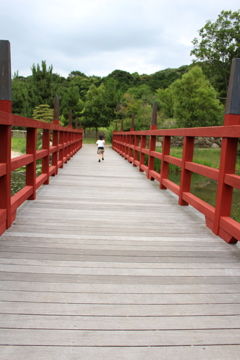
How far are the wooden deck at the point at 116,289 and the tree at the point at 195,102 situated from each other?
72.6ft

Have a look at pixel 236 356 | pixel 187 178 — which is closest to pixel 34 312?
pixel 236 356

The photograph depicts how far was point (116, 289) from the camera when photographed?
1.91 meters

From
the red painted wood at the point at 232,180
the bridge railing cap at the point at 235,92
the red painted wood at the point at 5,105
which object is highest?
the bridge railing cap at the point at 235,92

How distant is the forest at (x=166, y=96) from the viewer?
25062 mm

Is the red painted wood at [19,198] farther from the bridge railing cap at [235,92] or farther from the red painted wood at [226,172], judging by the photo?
the bridge railing cap at [235,92]

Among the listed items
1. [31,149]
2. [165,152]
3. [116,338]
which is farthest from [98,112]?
[116,338]

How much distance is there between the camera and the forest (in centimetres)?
2506

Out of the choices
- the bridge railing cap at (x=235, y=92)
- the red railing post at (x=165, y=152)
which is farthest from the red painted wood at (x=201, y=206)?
the red railing post at (x=165, y=152)

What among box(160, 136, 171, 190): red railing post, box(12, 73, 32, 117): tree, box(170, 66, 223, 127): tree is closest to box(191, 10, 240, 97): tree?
box(170, 66, 223, 127): tree

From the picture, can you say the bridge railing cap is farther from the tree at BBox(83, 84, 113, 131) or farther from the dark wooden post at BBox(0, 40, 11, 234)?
the tree at BBox(83, 84, 113, 131)

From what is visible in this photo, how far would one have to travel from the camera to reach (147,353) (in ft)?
4.58

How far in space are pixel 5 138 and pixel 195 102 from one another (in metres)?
23.1

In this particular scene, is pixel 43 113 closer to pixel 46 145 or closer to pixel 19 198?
pixel 46 145

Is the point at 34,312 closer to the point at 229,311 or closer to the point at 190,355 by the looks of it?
the point at 190,355
